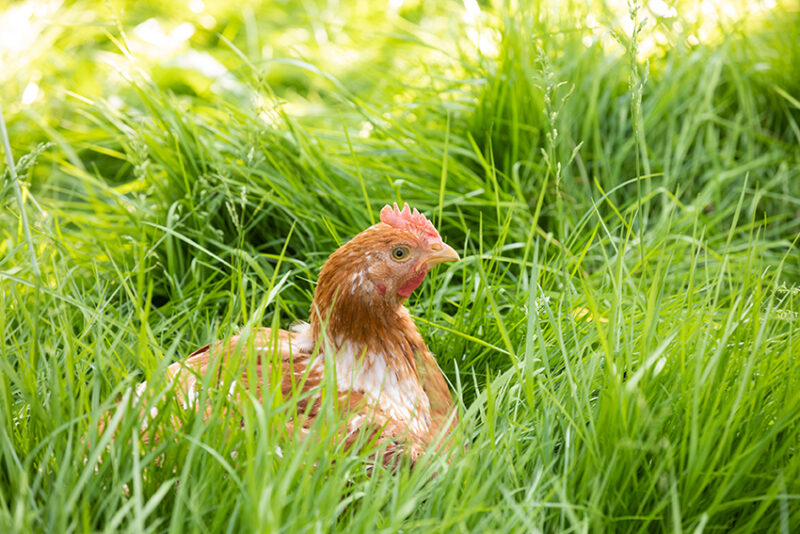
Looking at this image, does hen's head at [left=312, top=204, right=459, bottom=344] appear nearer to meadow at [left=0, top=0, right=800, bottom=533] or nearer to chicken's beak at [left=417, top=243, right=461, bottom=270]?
chicken's beak at [left=417, top=243, right=461, bottom=270]

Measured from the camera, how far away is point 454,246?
10.9 feet

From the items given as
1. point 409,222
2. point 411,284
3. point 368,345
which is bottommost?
point 368,345

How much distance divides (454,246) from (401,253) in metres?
0.96

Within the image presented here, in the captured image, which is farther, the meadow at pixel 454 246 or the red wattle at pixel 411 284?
the red wattle at pixel 411 284

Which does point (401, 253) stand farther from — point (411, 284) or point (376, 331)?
point (376, 331)

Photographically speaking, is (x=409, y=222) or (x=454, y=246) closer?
(x=409, y=222)

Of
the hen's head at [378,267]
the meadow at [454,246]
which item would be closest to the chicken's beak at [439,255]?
the hen's head at [378,267]

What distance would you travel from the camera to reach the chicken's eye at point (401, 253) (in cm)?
239

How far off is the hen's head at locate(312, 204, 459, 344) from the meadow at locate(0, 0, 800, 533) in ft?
0.47

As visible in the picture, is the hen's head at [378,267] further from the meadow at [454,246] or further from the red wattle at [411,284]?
the meadow at [454,246]

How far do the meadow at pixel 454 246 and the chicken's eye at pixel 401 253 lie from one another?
21 centimetres

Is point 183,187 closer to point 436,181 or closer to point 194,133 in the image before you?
point 194,133

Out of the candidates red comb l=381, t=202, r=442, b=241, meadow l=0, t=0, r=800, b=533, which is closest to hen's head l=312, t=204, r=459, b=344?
red comb l=381, t=202, r=442, b=241

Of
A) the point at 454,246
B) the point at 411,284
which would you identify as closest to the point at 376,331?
the point at 411,284
